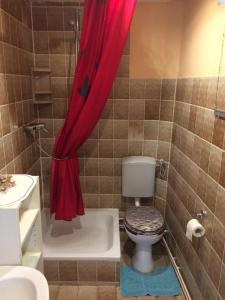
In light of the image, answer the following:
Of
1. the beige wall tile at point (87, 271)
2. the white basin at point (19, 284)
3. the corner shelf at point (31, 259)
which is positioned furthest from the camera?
the beige wall tile at point (87, 271)

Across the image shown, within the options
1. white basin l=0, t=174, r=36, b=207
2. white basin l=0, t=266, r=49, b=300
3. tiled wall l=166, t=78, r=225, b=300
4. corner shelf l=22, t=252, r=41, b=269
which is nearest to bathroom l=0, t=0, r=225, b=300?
tiled wall l=166, t=78, r=225, b=300

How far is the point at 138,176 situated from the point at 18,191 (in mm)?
1422

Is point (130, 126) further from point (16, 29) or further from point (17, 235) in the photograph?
point (17, 235)

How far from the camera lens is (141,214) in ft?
7.73

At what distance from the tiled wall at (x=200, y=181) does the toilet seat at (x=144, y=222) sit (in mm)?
187

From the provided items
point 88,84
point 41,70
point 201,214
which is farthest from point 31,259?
point 41,70

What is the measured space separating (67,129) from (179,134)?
98cm

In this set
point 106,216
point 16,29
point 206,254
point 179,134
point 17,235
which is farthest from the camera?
point 106,216

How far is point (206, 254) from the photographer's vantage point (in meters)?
1.65

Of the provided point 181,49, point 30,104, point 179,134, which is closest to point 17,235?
point 30,104

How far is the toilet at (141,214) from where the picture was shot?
7.09 ft

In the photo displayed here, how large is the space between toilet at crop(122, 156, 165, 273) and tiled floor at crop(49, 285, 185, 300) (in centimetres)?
32

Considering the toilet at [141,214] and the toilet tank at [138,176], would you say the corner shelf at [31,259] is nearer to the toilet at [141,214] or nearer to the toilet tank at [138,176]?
the toilet at [141,214]

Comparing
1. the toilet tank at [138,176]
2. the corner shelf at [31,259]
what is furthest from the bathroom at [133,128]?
the corner shelf at [31,259]
